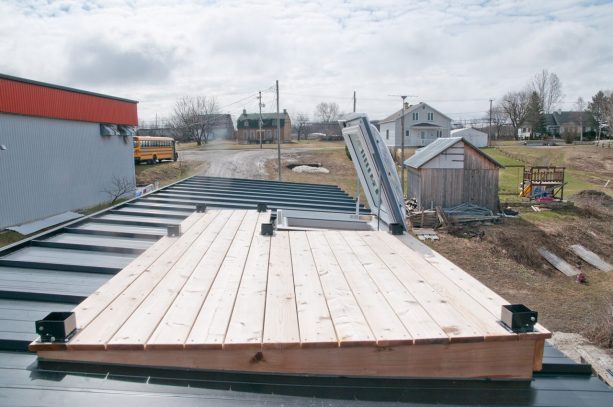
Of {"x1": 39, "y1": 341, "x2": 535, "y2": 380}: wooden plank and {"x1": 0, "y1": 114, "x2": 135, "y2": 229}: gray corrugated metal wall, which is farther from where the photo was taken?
{"x1": 0, "y1": 114, "x2": 135, "y2": 229}: gray corrugated metal wall

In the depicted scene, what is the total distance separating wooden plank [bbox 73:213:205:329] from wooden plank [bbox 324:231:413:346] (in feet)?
5.58

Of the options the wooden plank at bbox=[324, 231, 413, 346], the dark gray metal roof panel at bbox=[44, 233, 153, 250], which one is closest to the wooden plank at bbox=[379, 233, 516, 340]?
the wooden plank at bbox=[324, 231, 413, 346]

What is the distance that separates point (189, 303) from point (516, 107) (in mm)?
78611

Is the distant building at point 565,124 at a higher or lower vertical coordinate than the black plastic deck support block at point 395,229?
higher

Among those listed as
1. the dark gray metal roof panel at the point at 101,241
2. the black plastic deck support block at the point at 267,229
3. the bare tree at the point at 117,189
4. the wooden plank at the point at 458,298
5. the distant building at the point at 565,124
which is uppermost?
the distant building at the point at 565,124

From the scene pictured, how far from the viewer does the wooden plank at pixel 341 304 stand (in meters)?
2.56

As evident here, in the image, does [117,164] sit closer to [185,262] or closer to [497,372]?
[185,262]

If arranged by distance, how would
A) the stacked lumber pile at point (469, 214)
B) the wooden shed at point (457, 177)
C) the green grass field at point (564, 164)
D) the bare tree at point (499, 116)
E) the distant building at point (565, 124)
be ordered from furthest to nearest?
the bare tree at point (499, 116) < the distant building at point (565, 124) < the green grass field at point (564, 164) < the wooden shed at point (457, 177) < the stacked lumber pile at point (469, 214)

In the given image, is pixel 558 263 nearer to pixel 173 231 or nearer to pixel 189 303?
pixel 173 231

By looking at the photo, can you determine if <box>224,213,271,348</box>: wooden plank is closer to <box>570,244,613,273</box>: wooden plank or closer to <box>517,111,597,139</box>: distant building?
<box>570,244,613,273</box>: wooden plank

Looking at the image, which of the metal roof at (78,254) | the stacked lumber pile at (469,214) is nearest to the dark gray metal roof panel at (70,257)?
the metal roof at (78,254)

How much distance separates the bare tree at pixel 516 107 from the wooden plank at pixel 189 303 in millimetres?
75015

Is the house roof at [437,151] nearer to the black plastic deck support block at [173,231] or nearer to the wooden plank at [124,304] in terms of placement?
the black plastic deck support block at [173,231]

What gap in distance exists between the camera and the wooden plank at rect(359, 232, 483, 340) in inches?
104
